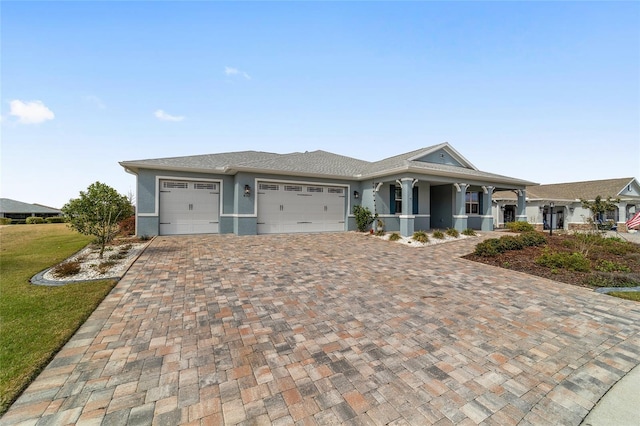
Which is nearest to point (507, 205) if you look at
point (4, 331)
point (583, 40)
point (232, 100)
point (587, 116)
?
point (587, 116)

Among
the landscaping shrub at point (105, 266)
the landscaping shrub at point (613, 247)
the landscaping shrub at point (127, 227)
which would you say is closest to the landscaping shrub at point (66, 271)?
the landscaping shrub at point (105, 266)

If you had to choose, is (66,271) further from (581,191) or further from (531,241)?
(581,191)

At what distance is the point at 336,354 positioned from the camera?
9.46 feet

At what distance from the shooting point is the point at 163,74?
9.77m

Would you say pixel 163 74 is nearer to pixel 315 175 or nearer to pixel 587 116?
pixel 315 175

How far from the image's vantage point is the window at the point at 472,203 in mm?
16359

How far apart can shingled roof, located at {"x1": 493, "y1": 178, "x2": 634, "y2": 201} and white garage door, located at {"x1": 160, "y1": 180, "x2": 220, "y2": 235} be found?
850 inches

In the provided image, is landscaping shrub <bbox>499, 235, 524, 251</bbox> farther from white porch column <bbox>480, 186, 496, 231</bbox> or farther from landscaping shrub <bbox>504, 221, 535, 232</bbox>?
landscaping shrub <bbox>504, 221, 535, 232</bbox>

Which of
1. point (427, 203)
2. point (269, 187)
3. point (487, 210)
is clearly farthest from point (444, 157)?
point (269, 187)

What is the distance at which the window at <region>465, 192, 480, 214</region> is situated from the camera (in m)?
16.4

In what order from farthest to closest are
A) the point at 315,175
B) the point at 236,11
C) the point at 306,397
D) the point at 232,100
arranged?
the point at 315,175, the point at 232,100, the point at 236,11, the point at 306,397

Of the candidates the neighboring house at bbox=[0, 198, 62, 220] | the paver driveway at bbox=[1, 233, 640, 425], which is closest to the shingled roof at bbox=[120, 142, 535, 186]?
the paver driveway at bbox=[1, 233, 640, 425]

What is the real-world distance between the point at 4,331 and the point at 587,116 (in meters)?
17.9

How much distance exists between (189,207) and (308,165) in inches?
252
